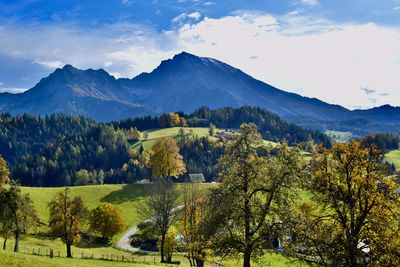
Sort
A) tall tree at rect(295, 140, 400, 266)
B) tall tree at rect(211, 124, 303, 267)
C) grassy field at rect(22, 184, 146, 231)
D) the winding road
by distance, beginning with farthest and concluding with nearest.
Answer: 1. grassy field at rect(22, 184, 146, 231)
2. the winding road
3. tall tree at rect(211, 124, 303, 267)
4. tall tree at rect(295, 140, 400, 266)

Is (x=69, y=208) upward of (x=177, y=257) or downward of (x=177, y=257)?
upward

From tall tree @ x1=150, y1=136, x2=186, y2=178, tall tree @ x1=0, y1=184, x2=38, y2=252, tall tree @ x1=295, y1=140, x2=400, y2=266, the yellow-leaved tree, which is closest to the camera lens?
tall tree @ x1=295, y1=140, x2=400, y2=266

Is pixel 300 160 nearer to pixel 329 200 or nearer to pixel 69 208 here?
pixel 329 200

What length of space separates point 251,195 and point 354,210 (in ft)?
27.1

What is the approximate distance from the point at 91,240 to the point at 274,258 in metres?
43.1

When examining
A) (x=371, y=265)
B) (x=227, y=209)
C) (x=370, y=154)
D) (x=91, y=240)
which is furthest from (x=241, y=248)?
(x=91, y=240)

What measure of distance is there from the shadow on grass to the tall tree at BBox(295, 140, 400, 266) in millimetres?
94538

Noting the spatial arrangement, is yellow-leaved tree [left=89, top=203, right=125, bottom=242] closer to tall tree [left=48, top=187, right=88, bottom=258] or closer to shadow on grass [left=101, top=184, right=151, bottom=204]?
tall tree [left=48, top=187, right=88, bottom=258]

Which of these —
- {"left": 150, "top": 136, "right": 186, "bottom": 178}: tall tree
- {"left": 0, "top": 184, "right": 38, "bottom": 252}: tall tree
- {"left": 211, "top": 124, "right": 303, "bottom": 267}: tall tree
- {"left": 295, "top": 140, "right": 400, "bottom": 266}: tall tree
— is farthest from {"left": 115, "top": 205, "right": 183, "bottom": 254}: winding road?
{"left": 295, "top": 140, "right": 400, "bottom": 266}: tall tree

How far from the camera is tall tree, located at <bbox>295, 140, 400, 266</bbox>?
88.9 feet

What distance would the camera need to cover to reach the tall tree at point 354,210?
27.1 meters

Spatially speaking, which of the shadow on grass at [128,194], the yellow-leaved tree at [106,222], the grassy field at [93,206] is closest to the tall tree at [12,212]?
the grassy field at [93,206]

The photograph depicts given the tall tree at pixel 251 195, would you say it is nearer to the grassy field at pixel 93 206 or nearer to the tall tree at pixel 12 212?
the grassy field at pixel 93 206

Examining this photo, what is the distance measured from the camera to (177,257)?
82.0 metres
